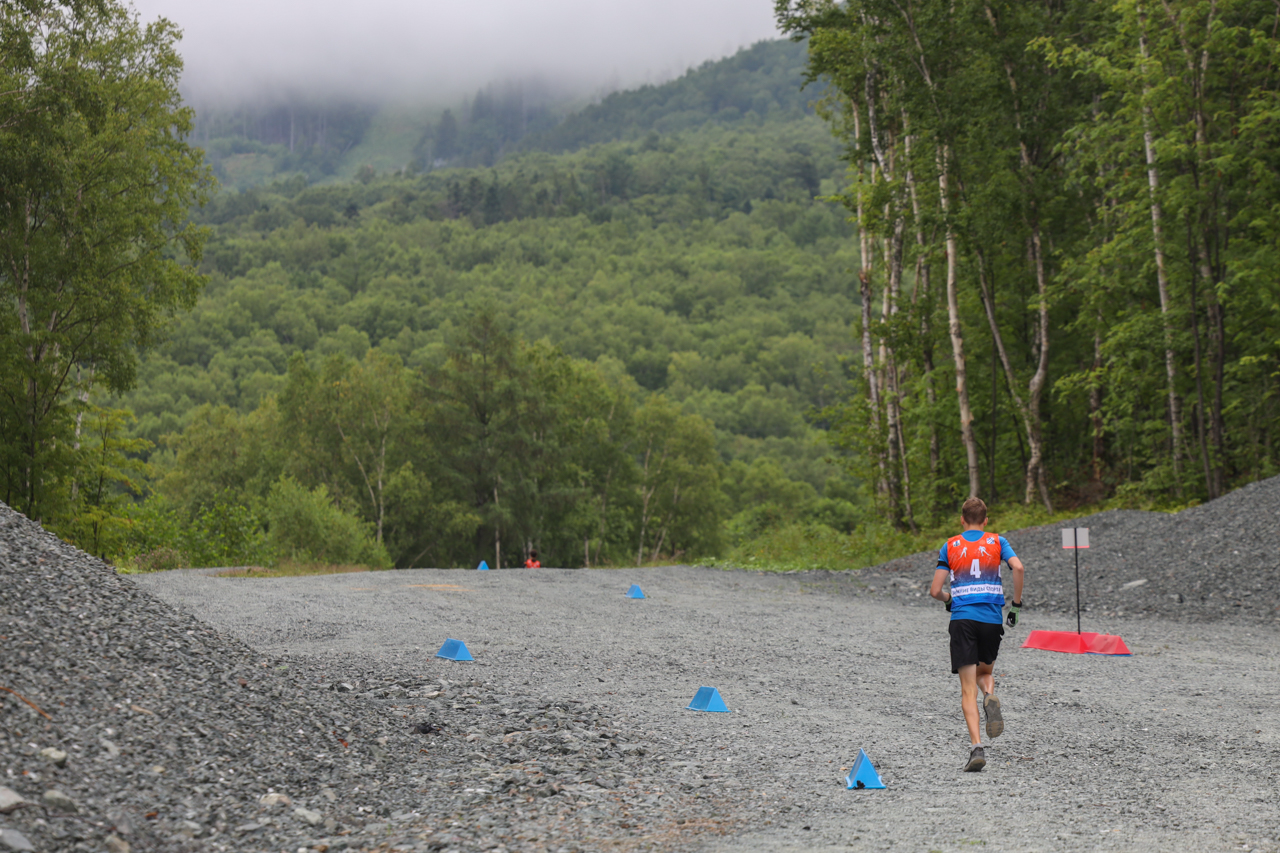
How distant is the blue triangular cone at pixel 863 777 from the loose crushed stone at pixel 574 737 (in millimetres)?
114

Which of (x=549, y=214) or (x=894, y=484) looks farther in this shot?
(x=549, y=214)

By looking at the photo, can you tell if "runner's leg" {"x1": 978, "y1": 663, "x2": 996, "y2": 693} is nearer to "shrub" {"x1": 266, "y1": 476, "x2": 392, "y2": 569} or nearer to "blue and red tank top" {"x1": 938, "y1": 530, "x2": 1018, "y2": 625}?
"blue and red tank top" {"x1": 938, "y1": 530, "x2": 1018, "y2": 625}

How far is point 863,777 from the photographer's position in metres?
5.54

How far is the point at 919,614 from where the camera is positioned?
1408 cm

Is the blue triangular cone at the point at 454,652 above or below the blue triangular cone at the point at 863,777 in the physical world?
below

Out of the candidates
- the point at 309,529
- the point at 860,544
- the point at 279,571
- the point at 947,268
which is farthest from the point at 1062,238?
the point at 309,529

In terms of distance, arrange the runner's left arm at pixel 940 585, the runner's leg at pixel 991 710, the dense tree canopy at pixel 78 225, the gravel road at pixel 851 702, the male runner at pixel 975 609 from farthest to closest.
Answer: the dense tree canopy at pixel 78 225, the runner's left arm at pixel 940 585, the male runner at pixel 975 609, the runner's leg at pixel 991 710, the gravel road at pixel 851 702

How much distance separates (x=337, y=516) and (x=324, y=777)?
107ft

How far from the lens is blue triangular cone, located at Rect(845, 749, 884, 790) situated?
5508 mm

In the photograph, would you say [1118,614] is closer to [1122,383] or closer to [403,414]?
[1122,383]

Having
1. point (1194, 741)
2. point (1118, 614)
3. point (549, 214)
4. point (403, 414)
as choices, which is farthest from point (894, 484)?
point (549, 214)

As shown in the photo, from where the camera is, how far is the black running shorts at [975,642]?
20.0ft

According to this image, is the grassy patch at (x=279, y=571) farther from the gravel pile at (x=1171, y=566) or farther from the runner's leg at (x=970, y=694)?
the runner's leg at (x=970, y=694)

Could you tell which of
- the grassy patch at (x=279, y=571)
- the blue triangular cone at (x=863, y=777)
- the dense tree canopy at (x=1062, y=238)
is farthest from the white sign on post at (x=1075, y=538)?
the grassy patch at (x=279, y=571)
